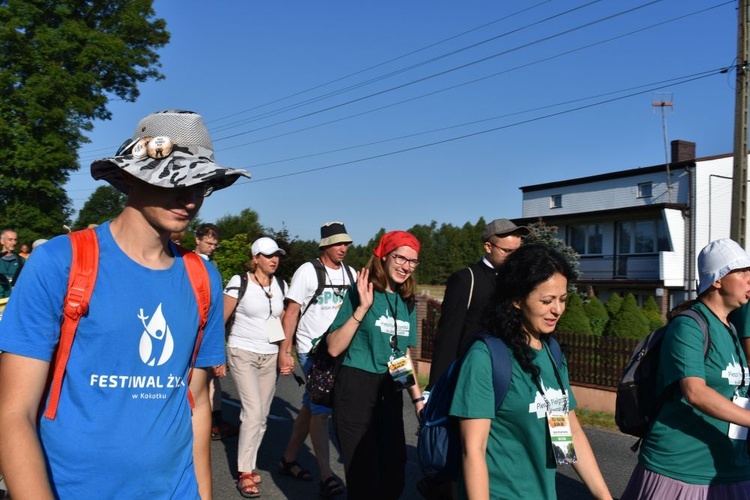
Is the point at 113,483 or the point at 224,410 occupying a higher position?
the point at 113,483

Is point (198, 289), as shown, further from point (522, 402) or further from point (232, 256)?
point (232, 256)

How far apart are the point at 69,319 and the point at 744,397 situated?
3.18m

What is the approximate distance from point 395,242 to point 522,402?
2.09 metres

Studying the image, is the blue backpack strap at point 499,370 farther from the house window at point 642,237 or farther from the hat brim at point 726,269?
the house window at point 642,237

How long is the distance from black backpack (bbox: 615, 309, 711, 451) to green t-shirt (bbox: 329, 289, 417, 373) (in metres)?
1.54

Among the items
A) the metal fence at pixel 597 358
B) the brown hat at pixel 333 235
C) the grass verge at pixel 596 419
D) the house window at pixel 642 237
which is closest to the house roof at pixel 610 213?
the house window at pixel 642 237

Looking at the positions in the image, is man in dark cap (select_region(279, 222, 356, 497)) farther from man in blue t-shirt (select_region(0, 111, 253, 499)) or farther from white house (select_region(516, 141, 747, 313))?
white house (select_region(516, 141, 747, 313))

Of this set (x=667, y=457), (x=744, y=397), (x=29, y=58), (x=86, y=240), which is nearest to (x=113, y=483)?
(x=86, y=240)

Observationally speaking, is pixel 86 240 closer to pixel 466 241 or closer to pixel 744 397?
pixel 744 397

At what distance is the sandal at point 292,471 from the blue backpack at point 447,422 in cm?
399

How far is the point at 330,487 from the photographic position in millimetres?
6234

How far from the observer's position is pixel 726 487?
11.8 ft

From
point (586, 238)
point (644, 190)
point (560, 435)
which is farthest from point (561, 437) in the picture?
point (586, 238)

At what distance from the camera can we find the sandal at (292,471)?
22.6 ft
